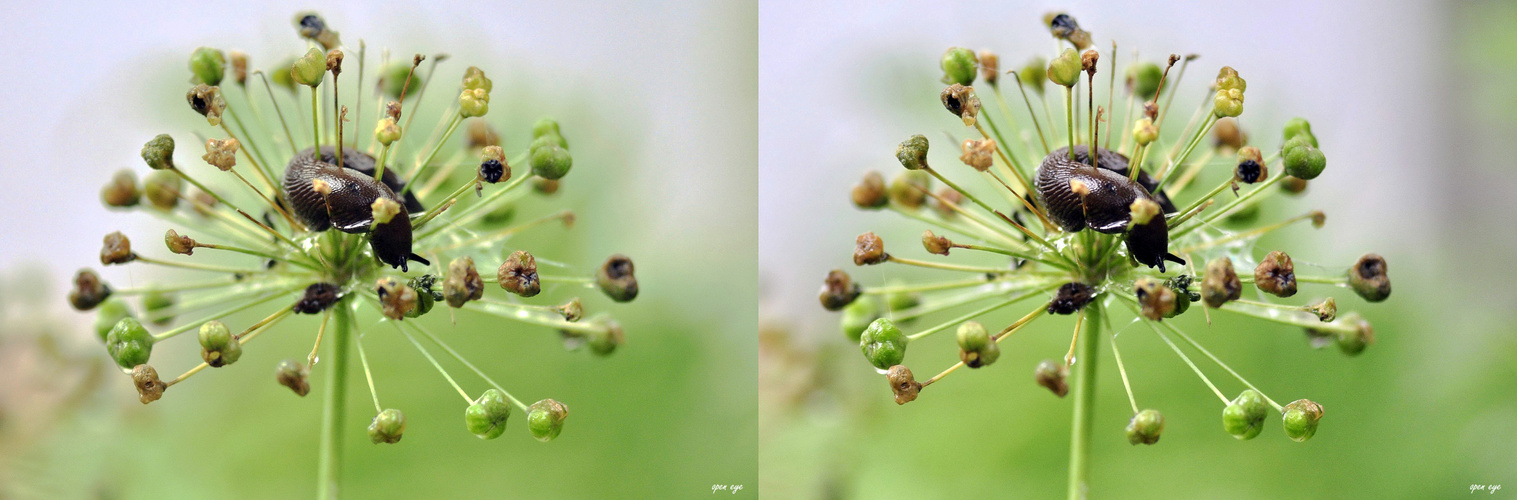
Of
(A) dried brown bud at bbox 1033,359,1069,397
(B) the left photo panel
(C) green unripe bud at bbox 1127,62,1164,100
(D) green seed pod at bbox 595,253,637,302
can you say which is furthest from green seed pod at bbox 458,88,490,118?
(C) green unripe bud at bbox 1127,62,1164,100

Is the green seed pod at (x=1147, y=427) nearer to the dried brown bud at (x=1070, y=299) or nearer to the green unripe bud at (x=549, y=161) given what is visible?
the dried brown bud at (x=1070, y=299)

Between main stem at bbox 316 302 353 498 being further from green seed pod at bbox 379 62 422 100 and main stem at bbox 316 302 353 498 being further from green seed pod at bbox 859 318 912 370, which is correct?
green seed pod at bbox 859 318 912 370

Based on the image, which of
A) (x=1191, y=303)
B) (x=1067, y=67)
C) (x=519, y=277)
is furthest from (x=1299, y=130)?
(x=519, y=277)

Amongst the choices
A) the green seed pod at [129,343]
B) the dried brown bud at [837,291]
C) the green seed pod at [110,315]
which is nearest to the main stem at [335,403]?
the green seed pod at [129,343]

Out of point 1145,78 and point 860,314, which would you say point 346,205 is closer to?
point 860,314

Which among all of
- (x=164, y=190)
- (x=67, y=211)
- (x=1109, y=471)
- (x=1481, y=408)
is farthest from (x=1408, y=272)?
(x=67, y=211)

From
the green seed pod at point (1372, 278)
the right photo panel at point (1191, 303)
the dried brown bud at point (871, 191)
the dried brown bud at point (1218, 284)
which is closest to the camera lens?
the dried brown bud at point (1218, 284)
